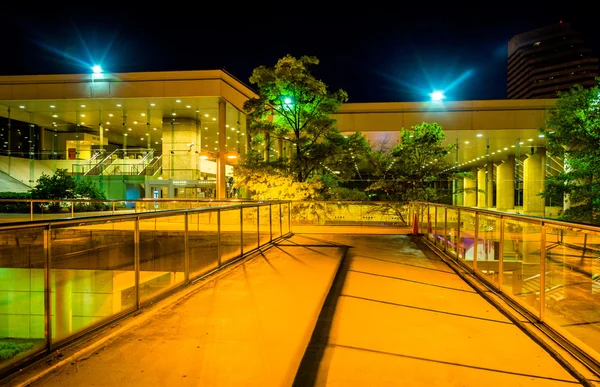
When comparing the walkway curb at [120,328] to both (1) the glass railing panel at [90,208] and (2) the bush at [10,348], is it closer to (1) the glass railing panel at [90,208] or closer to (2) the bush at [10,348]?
(2) the bush at [10,348]

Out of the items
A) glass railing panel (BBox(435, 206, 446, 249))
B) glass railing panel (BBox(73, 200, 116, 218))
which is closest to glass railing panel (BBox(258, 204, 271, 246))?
glass railing panel (BBox(435, 206, 446, 249))

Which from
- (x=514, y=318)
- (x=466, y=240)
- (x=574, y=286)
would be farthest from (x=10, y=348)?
(x=574, y=286)

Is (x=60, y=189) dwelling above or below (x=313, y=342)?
above

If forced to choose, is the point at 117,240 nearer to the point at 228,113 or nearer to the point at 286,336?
the point at 286,336

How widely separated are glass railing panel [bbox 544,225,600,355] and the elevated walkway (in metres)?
1.02

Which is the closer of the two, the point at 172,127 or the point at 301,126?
the point at 301,126

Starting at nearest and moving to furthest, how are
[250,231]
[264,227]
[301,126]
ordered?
[250,231]
[264,227]
[301,126]

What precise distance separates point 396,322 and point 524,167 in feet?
115

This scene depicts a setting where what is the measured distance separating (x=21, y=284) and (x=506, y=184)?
41.4 meters

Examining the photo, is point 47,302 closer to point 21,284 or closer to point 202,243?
point 21,284

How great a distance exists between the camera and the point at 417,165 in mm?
21500

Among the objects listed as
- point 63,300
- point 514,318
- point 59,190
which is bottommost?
point 63,300

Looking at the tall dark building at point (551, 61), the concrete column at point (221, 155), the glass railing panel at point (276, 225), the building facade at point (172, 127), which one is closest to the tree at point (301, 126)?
the glass railing panel at point (276, 225)

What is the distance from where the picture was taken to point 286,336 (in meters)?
4.70
